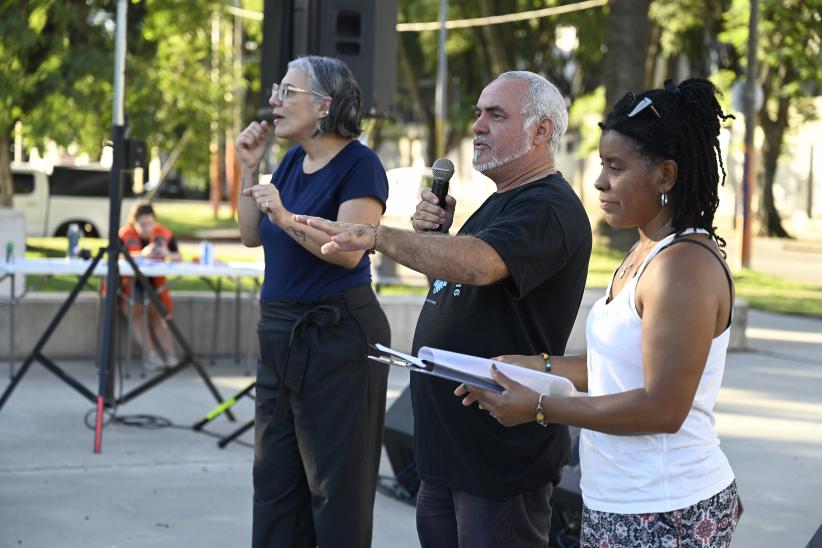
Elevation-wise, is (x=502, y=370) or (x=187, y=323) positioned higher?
(x=502, y=370)

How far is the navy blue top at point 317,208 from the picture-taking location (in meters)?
3.85

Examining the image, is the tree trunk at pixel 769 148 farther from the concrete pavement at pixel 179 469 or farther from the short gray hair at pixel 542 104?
the short gray hair at pixel 542 104

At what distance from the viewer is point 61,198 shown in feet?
76.9

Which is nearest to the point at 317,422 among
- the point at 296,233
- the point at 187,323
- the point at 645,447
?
the point at 296,233

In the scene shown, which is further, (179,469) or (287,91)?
(179,469)

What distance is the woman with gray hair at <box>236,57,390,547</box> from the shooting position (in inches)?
152

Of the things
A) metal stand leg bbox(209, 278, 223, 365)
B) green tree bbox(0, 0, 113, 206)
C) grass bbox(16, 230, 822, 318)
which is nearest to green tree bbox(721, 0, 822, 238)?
grass bbox(16, 230, 822, 318)

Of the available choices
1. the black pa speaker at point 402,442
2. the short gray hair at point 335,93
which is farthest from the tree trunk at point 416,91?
the short gray hair at point 335,93

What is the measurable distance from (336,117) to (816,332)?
10967 mm

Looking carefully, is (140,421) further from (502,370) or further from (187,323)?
(502,370)

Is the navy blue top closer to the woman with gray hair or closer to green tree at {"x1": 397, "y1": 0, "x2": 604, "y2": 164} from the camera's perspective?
the woman with gray hair

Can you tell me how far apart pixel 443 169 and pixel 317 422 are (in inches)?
37.0

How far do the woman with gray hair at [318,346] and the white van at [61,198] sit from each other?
65.3 feet

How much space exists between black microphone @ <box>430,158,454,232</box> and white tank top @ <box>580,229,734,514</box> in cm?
82
